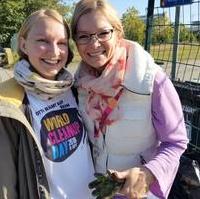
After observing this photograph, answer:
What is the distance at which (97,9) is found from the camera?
8.25 feet

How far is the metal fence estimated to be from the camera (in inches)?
130

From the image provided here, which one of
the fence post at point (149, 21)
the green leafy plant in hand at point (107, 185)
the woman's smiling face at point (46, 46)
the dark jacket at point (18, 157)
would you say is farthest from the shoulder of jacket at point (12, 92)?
the fence post at point (149, 21)

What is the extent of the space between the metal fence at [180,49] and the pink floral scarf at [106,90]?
893 millimetres

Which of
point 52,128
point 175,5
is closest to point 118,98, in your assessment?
point 52,128

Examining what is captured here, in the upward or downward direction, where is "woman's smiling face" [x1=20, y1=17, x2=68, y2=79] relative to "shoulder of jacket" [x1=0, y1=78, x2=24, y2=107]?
upward

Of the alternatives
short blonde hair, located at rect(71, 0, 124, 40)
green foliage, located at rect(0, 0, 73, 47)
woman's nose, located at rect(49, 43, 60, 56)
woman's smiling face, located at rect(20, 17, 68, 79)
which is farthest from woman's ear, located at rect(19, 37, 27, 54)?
green foliage, located at rect(0, 0, 73, 47)

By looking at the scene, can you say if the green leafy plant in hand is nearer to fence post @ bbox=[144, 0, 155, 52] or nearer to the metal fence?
the metal fence

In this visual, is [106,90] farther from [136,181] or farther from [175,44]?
[175,44]

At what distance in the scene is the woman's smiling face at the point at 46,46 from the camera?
2469 millimetres

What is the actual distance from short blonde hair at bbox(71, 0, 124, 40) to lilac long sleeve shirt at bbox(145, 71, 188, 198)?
0.34 m

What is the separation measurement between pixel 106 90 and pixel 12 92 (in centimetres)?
46

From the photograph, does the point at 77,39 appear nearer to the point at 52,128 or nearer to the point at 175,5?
the point at 52,128

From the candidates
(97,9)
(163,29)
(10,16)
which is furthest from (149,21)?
(10,16)

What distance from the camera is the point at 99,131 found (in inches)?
101
